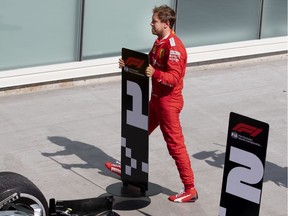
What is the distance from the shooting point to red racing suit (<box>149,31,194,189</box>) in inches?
339

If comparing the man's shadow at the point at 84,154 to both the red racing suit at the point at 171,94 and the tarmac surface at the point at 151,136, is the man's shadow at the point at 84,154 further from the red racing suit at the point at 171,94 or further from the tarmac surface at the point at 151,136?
the red racing suit at the point at 171,94

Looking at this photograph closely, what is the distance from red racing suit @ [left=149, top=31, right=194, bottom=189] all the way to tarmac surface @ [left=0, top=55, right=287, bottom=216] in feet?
1.43

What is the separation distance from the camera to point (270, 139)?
10664 millimetres

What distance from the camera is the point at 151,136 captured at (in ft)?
34.8

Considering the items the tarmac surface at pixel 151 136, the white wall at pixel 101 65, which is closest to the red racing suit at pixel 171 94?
the tarmac surface at pixel 151 136

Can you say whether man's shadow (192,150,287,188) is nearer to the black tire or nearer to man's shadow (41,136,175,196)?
man's shadow (41,136,175,196)

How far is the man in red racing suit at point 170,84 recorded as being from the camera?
28.2ft

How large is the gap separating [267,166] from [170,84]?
1888 millimetres

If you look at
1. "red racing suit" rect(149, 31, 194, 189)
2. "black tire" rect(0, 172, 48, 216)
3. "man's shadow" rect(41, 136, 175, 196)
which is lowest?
"man's shadow" rect(41, 136, 175, 196)

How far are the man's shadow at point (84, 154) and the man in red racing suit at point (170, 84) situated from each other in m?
0.89

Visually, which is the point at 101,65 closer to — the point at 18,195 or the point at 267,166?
the point at 267,166

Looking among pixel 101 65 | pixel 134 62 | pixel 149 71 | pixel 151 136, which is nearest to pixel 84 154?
pixel 151 136

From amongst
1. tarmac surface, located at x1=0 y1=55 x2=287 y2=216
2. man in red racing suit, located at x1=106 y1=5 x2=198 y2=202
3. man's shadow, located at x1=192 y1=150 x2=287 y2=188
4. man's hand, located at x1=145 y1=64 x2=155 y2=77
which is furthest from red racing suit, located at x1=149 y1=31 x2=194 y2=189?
man's shadow, located at x1=192 y1=150 x2=287 y2=188

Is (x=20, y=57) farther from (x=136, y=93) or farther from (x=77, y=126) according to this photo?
(x=136, y=93)
